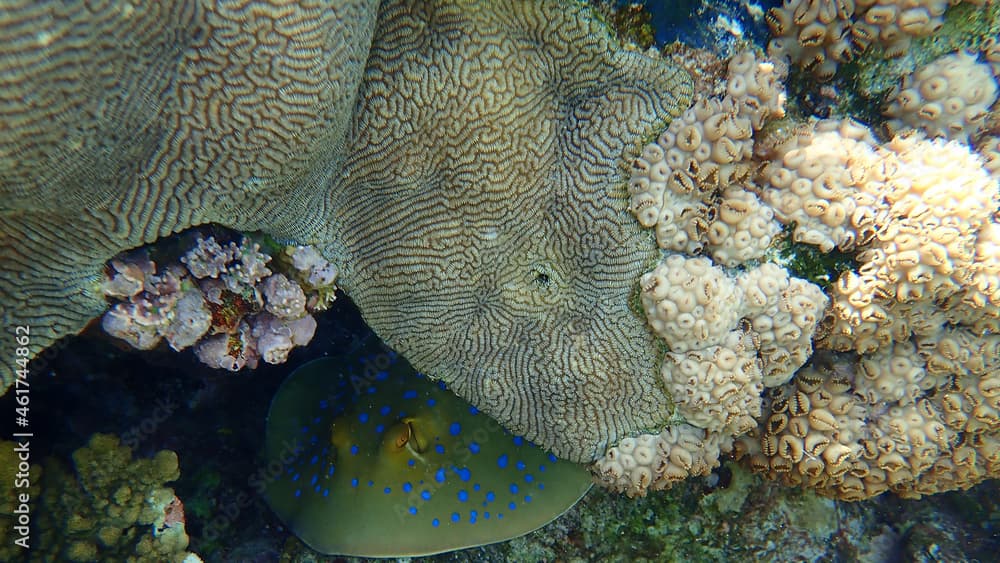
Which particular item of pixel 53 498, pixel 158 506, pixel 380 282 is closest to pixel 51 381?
pixel 53 498

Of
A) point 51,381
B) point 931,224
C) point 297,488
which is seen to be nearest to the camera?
point 931,224

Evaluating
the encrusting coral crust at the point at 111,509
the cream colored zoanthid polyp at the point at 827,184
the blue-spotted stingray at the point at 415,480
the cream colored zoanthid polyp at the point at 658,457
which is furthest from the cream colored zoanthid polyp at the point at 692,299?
the encrusting coral crust at the point at 111,509

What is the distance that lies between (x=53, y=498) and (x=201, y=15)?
113 inches

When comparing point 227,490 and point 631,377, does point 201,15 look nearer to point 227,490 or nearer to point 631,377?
point 631,377

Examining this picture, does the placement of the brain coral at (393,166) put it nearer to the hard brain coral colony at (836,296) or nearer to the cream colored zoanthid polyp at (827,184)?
the hard brain coral colony at (836,296)

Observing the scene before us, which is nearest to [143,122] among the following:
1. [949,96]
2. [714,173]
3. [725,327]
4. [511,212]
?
[511,212]

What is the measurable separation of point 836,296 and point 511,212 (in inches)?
73.0

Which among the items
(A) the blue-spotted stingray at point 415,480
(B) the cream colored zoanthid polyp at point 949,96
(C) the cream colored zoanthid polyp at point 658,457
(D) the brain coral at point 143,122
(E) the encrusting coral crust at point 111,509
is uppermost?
(B) the cream colored zoanthid polyp at point 949,96

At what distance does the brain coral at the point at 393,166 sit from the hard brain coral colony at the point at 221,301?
128 mm

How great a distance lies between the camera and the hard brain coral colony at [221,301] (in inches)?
99.3

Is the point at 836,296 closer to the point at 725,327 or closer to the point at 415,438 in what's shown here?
the point at 725,327

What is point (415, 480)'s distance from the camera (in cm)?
360

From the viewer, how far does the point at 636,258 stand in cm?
286

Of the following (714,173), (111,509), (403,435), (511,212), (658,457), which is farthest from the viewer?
(403,435)
